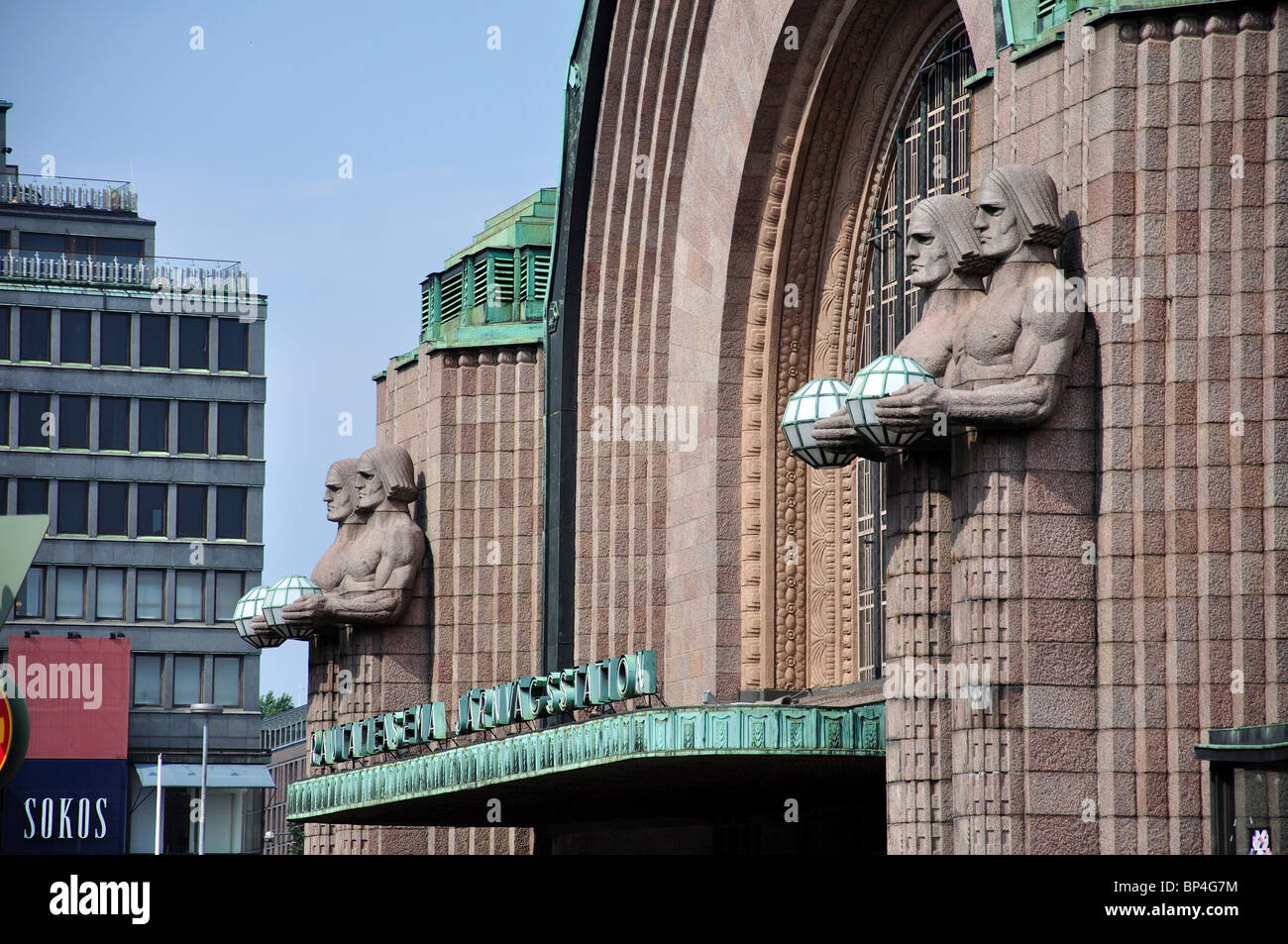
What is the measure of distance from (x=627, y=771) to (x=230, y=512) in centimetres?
5332

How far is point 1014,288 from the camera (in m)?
22.1

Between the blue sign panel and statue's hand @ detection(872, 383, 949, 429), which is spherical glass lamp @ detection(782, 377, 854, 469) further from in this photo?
the blue sign panel

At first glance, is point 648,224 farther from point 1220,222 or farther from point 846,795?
point 1220,222

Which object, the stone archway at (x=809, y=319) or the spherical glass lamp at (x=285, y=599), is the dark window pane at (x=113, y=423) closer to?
the spherical glass lamp at (x=285, y=599)

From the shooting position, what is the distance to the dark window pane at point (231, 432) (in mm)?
78312

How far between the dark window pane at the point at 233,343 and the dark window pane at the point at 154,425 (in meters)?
2.67

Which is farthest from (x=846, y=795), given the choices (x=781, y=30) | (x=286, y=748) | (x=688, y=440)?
(x=286, y=748)

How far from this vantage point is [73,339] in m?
77.6

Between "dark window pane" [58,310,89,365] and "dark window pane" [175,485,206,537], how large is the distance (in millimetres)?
5567

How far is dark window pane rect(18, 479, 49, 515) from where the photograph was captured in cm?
7562

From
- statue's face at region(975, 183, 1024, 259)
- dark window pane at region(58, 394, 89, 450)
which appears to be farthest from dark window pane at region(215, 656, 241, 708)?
statue's face at region(975, 183, 1024, 259)
